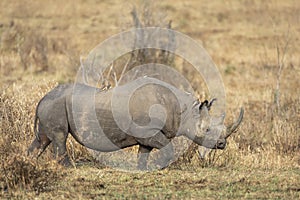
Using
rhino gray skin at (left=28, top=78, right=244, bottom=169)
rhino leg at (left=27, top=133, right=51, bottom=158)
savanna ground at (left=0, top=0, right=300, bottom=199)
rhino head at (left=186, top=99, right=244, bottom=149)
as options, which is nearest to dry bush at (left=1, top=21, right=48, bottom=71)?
savanna ground at (left=0, top=0, right=300, bottom=199)

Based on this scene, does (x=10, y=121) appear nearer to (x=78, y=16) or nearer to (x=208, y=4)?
(x=78, y=16)

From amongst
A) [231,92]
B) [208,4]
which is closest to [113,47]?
[231,92]

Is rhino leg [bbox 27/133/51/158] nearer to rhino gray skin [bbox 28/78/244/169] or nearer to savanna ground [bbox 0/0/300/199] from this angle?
rhino gray skin [bbox 28/78/244/169]

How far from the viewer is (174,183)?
8.02m

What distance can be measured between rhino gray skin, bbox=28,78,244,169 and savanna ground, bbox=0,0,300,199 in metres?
0.38

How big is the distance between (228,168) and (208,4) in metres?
25.6

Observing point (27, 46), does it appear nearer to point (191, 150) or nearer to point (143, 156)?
point (191, 150)

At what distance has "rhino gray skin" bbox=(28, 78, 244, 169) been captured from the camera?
8602 mm

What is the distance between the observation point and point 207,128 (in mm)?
8773

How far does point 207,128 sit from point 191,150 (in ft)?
2.75

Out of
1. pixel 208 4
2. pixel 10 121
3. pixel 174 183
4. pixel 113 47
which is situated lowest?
pixel 174 183

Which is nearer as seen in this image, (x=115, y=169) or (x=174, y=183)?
(x=174, y=183)

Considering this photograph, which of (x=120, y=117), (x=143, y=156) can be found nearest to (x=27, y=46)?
(x=143, y=156)

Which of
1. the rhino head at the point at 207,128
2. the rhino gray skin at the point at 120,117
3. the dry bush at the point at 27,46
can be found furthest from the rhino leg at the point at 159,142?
the dry bush at the point at 27,46
